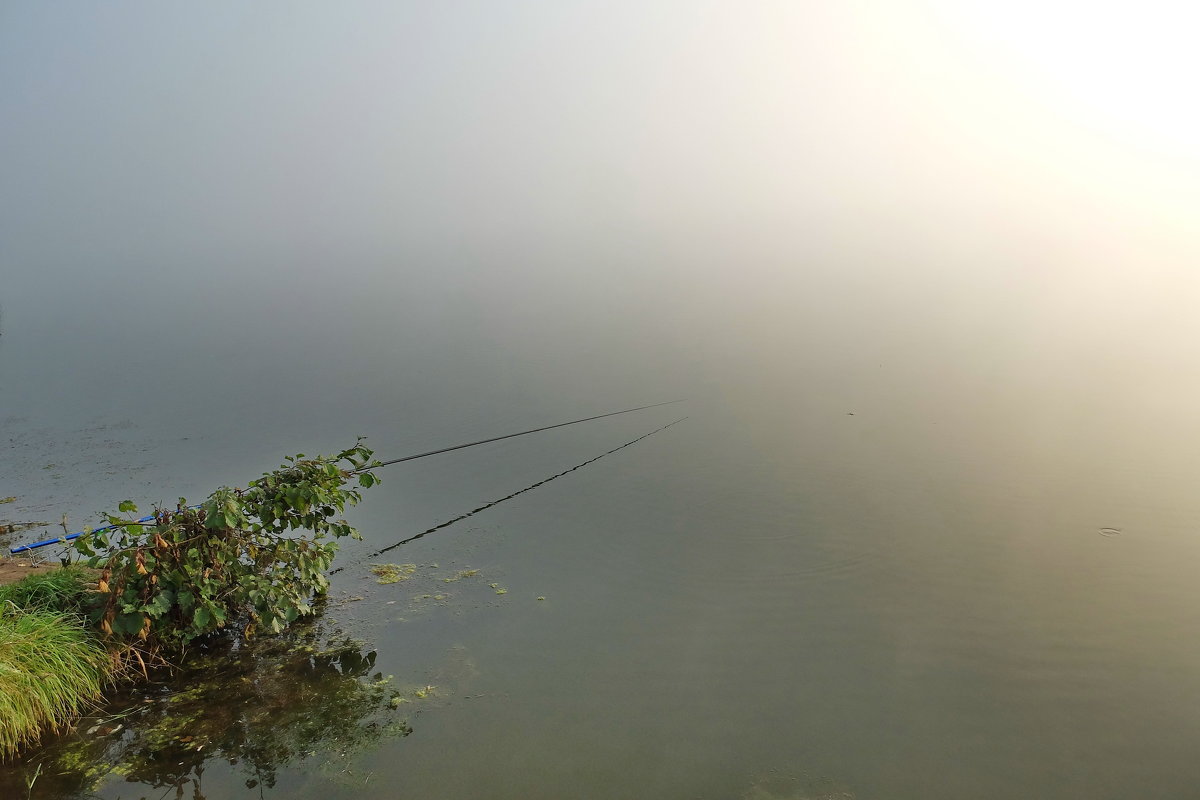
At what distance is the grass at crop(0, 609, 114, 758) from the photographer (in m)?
2.96

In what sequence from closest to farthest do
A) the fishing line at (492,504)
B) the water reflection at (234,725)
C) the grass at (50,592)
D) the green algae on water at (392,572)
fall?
the water reflection at (234,725)
the grass at (50,592)
the green algae on water at (392,572)
the fishing line at (492,504)

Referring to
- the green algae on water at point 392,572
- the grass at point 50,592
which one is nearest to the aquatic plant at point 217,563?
the grass at point 50,592

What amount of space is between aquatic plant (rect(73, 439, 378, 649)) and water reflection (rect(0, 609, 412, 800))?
19 cm

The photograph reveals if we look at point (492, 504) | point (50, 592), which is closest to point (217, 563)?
point (50, 592)

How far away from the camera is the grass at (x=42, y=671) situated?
9.73 ft

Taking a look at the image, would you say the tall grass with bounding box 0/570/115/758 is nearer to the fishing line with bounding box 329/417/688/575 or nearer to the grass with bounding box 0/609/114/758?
the grass with bounding box 0/609/114/758

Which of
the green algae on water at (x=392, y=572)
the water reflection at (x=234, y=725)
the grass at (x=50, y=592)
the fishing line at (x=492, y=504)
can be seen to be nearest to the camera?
the water reflection at (x=234, y=725)

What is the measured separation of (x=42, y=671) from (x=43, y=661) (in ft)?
0.13

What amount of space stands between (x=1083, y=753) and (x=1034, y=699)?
0.33m

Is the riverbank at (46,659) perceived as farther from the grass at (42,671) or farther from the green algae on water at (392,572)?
the green algae on water at (392,572)

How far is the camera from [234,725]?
10.5ft

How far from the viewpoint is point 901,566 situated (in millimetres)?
4754

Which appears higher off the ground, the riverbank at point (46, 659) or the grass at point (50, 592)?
the grass at point (50, 592)

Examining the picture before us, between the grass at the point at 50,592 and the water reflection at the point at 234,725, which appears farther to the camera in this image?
the grass at the point at 50,592
